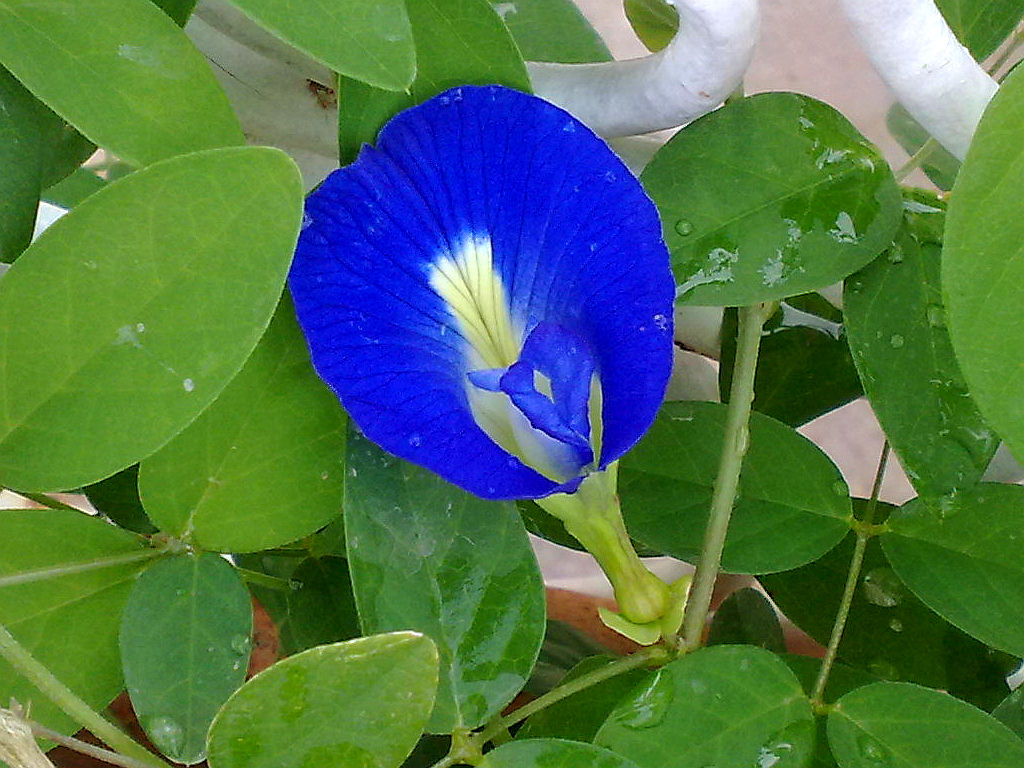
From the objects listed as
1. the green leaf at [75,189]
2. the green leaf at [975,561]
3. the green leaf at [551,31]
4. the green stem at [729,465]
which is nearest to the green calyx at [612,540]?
the green stem at [729,465]

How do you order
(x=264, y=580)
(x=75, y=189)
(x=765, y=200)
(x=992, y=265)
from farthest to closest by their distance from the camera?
(x=75, y=189), (x=264, y=580), (x=765, y=200), (x=992, y=265)

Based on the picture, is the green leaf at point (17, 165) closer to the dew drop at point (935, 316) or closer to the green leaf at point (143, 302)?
the green leaf at point (143, 302)

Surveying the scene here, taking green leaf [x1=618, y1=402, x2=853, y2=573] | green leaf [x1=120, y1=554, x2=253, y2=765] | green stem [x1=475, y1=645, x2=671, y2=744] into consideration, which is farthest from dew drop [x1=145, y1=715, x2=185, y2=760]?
green leaf [x1=618, y1=402, x2=853, y2=573]

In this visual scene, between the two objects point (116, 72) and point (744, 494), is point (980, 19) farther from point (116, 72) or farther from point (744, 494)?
point (116, 72)

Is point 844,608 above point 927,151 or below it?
below

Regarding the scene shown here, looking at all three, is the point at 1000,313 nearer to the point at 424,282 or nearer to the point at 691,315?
the point at 424,282

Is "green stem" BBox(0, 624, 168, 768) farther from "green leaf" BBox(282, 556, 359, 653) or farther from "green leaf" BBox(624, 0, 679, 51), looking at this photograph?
"green leaf" BBox(624, 0, 679, 51)

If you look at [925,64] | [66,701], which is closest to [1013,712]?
[925,64]

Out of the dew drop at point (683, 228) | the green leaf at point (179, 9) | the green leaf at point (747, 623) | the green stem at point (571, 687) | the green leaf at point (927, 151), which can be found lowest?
the green leaf at point (747, 623)
